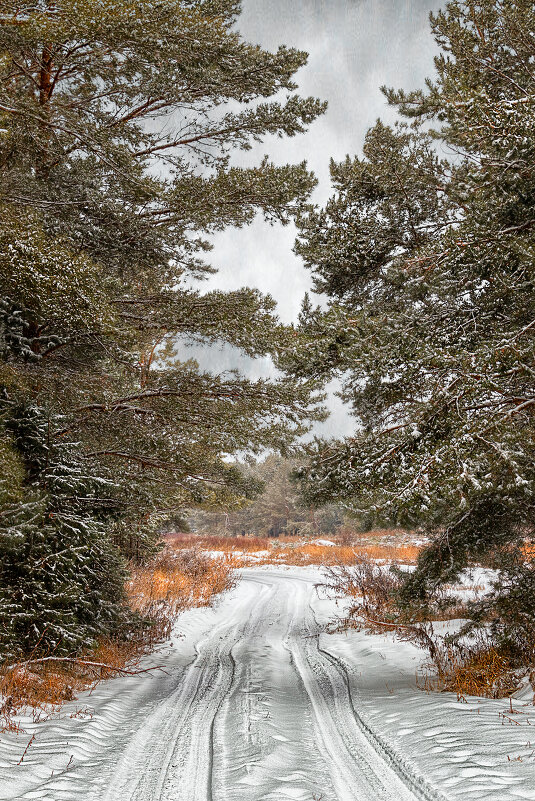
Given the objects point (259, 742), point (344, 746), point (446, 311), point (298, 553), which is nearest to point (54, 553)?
point (259, 742)

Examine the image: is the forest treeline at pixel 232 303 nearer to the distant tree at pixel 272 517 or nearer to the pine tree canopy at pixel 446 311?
the pine tree canopy at pixel 446 311

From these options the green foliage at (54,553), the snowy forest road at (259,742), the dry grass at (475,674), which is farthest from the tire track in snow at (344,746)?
the green foliage at (54,553)

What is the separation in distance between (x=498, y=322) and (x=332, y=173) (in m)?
3.91

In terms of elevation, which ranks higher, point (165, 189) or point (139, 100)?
point (139, 100)

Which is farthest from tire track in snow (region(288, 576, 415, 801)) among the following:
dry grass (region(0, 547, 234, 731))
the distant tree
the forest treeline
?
the distant tree

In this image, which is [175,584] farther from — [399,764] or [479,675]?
[399,764]

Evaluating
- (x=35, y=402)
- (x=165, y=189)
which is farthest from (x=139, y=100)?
Answer: (x=35, y=402)

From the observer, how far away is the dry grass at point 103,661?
176 inches

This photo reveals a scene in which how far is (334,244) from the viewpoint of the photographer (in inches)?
278

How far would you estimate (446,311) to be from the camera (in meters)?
5.57

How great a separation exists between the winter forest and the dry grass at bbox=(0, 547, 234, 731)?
5cm

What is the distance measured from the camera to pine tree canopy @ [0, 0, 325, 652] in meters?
5.02

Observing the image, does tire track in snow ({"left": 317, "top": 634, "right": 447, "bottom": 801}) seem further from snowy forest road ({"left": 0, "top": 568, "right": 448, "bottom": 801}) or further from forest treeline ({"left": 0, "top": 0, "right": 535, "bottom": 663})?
forest treeline ({"left": 0, "top": 0, "right": 535, "bottom": 663})

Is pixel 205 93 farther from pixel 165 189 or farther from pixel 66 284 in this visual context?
pixel 66 284
